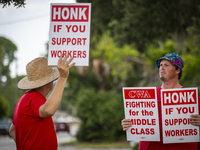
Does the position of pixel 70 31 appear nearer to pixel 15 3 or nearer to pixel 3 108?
pixel 15 3

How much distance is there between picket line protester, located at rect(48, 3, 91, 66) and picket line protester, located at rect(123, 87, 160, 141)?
0.73 m

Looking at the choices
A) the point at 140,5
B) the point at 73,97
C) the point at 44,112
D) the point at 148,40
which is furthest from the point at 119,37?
the point at 73,97

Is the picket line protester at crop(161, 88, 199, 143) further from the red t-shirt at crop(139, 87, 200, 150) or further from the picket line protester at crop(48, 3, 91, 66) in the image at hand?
the picket line protester at crop(48, 3, 91, 66)

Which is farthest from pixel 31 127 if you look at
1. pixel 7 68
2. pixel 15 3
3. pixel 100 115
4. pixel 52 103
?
pixel 7 68

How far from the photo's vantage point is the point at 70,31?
10.7 feet

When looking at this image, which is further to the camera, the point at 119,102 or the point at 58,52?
the point at 119,102

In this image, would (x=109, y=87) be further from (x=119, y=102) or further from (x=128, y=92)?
(x=128, y=92)

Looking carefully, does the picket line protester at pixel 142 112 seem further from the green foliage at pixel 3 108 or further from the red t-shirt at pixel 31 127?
the green foliage at pixel 3 108

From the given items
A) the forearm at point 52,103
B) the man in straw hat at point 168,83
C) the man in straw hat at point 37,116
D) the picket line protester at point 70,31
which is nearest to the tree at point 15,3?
the picket line protester at point 70,31

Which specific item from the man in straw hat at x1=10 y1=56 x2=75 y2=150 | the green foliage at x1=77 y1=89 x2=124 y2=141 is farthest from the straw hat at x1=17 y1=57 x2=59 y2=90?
the green foliage at x1=77 y1=89 x2=124 y2=141

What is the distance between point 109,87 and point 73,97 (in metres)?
3.26

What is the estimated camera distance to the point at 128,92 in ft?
11.3

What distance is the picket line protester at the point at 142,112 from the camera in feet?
11.0

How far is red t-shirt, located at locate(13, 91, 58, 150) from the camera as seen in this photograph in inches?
114
